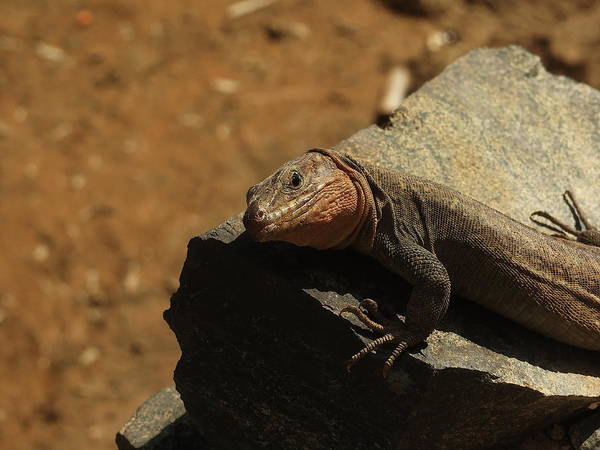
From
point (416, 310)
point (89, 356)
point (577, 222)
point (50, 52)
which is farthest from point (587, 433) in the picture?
point (50, 52)

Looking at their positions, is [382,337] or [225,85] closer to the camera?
[382,337]

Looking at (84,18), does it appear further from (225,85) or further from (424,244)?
(424,244)

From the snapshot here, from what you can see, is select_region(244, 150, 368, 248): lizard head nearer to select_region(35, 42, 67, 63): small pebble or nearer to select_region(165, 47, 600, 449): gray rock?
select_region(165, 47, 600, 449): gray rock

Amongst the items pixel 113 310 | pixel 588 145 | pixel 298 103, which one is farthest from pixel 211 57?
pixel 588 145

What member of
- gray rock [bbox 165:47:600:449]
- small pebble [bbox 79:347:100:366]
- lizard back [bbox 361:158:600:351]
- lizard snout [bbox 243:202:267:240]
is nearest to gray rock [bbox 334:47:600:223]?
gray rock [bbox 165:47:600:449]

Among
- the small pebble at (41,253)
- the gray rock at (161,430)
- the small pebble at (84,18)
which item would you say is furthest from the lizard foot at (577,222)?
the small pebble at (84,18)
